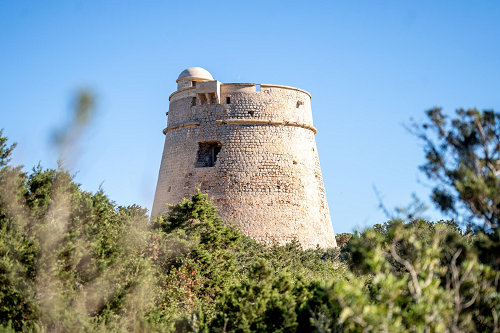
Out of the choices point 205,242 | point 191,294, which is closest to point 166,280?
point 191,294

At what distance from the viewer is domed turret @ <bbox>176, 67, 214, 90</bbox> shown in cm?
1892

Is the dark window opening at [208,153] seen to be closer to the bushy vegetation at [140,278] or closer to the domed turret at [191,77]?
the domed turret at [191,77]

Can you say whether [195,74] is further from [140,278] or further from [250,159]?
[140,278]

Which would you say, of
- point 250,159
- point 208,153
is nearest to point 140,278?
point 250,159

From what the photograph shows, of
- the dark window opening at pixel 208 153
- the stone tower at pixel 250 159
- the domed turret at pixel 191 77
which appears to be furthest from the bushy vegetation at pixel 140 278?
the domed turret at pixel 191 77

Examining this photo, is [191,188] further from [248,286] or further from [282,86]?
[248,286]

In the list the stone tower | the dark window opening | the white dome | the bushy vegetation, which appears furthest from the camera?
the white dome

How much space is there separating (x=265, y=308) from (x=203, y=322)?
0.97 metres

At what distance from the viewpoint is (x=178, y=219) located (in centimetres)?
1303

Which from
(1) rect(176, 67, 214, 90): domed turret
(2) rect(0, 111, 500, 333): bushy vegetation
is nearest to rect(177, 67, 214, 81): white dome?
(1) rect(176, 67, 214, 90): domed turret

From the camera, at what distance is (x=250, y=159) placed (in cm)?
1759

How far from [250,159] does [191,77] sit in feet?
12.4

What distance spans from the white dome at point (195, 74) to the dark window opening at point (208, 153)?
2.41 m

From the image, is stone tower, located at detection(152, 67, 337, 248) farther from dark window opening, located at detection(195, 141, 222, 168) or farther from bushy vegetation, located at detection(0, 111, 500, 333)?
bushy vegetation, located at detection(0, 111, 500, 333)
